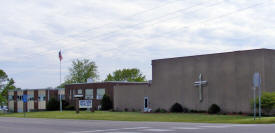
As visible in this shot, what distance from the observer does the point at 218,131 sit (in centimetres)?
1888

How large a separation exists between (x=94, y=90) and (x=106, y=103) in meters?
5.82

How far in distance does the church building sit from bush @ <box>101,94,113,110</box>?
39.0 feet

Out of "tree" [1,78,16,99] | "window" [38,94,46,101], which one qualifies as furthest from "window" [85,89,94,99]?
"tree" [1,78,16,99]

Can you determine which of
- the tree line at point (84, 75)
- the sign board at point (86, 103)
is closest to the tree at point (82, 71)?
the tree line at point (84, 75)

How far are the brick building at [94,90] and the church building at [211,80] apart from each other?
556 inches

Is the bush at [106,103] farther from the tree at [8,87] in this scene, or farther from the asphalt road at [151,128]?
the tree at [8,87]

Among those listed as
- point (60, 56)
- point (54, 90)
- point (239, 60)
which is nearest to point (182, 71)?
point (239, 60)

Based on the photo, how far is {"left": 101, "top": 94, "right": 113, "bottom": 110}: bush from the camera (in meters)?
65.0

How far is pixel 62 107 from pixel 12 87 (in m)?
41.4

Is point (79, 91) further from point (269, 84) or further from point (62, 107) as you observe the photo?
point (269, 84)

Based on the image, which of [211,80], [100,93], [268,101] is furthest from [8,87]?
[268,101]

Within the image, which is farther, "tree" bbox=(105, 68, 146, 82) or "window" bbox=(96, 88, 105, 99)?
"tree" bbox=(105, 68, 146, 82)

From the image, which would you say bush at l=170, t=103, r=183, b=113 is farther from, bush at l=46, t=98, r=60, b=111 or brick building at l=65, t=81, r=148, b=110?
bush at l=46, t=98, r=60, b=111

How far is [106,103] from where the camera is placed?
65.2 meters
